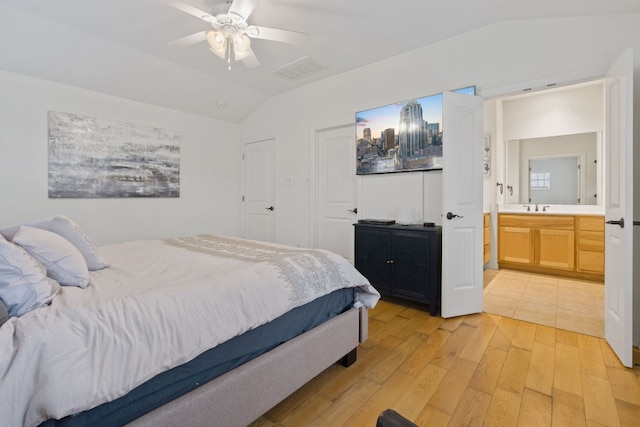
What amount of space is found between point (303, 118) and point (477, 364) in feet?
11.5

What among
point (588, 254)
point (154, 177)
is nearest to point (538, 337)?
point (588, 254)

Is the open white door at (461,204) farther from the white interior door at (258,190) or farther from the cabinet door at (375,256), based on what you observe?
the white interior door at (258,190)

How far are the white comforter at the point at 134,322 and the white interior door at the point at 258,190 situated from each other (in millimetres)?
2867

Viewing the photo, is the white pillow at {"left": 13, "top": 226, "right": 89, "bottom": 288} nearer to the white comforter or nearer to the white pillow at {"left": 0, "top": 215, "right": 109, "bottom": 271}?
the white comforter

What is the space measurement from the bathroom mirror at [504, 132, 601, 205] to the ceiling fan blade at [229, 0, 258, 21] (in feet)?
14.7

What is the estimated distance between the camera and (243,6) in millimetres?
2018

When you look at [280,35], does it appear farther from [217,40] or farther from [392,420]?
[392,420]

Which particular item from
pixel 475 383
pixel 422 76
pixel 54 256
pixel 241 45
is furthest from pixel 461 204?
pixel 54 256

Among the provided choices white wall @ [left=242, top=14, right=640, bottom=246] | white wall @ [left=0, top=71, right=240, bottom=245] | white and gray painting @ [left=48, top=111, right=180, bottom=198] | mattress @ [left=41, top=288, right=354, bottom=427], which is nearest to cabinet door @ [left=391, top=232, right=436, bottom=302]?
white wall @ [left=242, top=14, right=640, bottom=246]

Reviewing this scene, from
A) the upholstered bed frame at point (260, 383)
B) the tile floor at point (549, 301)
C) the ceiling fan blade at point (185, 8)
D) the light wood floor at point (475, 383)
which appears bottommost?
the light wood floor at point (475, 383)

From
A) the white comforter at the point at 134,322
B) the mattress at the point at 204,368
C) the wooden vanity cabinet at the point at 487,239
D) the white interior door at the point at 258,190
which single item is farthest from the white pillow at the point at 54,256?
Answer: the wooden vanity cabinet at the point at 487,239

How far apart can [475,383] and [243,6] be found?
2819mm

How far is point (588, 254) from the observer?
152 inches

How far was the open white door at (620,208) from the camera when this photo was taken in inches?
75.9
